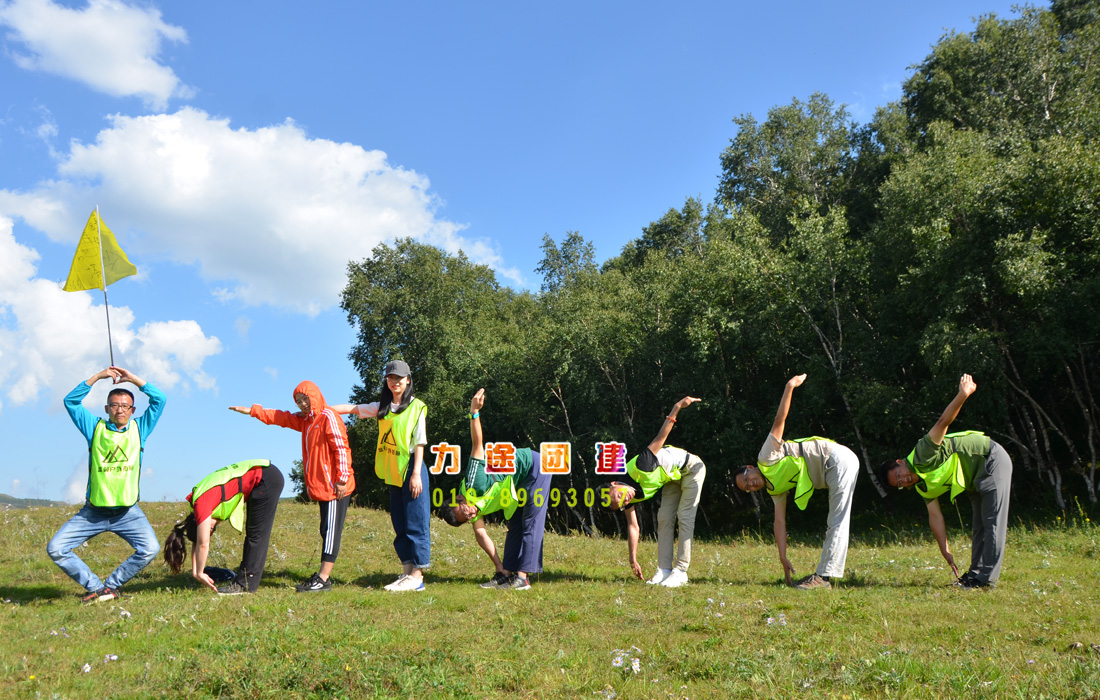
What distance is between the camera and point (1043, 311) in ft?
61.7

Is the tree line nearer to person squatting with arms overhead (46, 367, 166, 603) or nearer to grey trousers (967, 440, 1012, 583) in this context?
grey trousers (967, 440, 1012, 583)

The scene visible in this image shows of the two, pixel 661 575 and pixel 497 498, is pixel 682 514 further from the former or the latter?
pixel 497 498

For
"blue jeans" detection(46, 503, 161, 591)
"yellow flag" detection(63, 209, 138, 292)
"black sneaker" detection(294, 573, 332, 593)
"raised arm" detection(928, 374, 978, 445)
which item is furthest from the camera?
"yellow flag" detection(63, 209, 138, 292)

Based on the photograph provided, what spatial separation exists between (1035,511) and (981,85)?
76.2ft

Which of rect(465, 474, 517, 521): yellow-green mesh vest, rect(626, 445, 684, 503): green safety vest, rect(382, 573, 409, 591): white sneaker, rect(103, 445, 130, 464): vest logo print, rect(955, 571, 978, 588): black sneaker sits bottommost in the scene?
rect(382, 573, 409, 591): white sneaker

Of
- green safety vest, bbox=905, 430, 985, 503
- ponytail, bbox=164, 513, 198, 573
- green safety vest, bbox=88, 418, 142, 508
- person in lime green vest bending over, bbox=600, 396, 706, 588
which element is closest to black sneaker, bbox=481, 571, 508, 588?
person in lime green vest bending over, bbox=600, 396, 706, 588

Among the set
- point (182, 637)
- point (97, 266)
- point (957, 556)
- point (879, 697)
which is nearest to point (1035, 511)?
point (957, 556)

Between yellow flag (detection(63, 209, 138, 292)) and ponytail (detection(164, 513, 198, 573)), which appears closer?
ponytail (detection(164, 513, 198, 573))

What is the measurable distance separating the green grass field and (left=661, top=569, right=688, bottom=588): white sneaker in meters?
0.28

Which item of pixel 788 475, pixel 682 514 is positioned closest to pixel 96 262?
pixel 682 514

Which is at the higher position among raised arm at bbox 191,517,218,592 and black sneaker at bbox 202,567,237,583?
raised arm at bbox 191,517,218,592

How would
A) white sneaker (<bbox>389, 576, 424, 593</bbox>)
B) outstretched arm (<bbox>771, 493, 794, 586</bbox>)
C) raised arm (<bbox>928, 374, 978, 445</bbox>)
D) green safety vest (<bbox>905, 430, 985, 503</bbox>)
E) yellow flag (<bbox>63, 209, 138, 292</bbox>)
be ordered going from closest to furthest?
raised arm (<bbox>928, 374, 978, 445</bbox>)
green safety vest (<bbox>905, 430, 985, 503</bbox>)
white sneaker (<bbox>389, 576, 424, 593</bbox>)
outstretched arm (<bbox>771, 493, 794, 586</bbox>)
yellow flag (<bbox>63, 209, 138, 292</bbox>)

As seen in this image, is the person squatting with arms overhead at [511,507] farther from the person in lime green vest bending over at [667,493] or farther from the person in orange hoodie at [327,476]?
the person in orange hoodie at [327,476]

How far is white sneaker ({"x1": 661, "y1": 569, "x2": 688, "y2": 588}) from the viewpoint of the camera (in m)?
9.45
